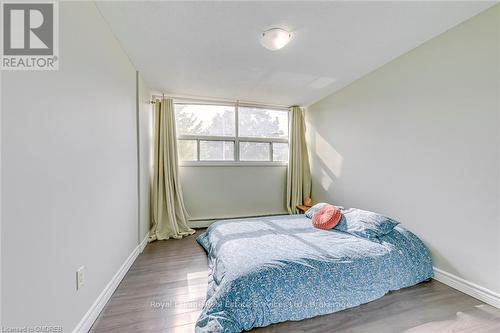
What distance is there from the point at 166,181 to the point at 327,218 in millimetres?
2476

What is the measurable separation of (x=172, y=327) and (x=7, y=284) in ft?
3.16

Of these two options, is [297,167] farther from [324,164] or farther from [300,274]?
[300,274]

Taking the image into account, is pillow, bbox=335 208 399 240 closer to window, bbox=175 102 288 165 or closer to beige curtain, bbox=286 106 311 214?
beige curtain, bbox=286 106 311 214

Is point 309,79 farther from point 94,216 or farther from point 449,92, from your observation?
point 94,216

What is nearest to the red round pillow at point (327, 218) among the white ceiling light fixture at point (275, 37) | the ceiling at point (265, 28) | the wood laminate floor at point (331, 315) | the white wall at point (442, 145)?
the white wall at point (442, 145)

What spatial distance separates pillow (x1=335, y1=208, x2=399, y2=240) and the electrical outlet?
7.58 ft

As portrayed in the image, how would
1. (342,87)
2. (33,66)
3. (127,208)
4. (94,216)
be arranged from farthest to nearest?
(342,87) → (127,208) → (94,216) → (33,66)

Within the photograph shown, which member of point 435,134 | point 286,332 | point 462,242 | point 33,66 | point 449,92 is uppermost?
point 449,92

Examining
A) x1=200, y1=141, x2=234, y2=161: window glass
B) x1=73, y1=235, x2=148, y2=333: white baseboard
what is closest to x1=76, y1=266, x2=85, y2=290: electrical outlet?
x1=73, y1=235, x2=148, y2=333: white baseboard

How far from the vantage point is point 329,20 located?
5.89 feet

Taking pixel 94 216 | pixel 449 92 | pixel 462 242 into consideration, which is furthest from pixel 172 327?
pixel 449 92

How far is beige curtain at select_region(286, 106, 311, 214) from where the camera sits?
4117mm

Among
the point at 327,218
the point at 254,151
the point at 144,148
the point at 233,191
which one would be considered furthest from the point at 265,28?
the point at 233,191

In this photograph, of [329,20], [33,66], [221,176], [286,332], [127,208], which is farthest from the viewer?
[221,176]
